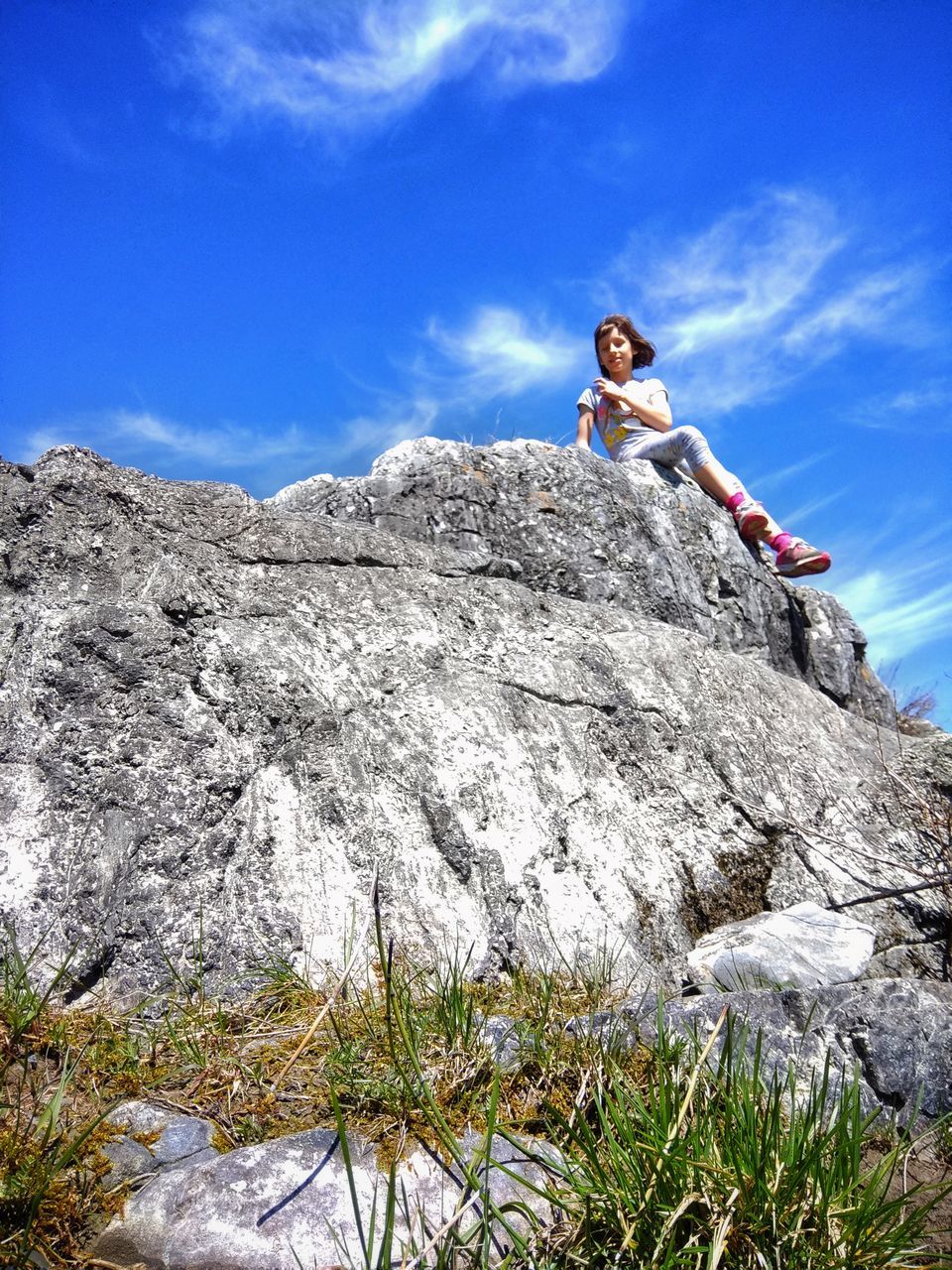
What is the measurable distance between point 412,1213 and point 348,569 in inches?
134

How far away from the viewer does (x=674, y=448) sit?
7.99 m

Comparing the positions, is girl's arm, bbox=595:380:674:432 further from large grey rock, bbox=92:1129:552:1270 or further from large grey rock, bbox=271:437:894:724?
large grey rock, bbox=92:1129:552:1270

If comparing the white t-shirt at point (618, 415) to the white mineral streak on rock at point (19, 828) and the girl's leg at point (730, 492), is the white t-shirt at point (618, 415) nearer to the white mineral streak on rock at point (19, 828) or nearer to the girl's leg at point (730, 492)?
the girl's leg at point (730, 492)

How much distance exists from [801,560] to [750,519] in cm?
57

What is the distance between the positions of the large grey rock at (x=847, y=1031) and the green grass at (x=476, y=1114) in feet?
0.47

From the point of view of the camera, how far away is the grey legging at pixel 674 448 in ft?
25.9

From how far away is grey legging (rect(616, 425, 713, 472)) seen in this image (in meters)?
7.88

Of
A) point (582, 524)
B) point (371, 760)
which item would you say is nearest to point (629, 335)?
point (582, 524)

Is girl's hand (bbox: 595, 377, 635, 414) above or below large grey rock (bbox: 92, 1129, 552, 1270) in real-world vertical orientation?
above

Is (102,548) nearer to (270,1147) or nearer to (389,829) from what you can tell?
(389,829)

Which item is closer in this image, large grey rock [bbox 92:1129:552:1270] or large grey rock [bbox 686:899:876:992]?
large grey rock [bbox 92:1129:552:1270]

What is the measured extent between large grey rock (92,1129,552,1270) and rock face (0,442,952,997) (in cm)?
119

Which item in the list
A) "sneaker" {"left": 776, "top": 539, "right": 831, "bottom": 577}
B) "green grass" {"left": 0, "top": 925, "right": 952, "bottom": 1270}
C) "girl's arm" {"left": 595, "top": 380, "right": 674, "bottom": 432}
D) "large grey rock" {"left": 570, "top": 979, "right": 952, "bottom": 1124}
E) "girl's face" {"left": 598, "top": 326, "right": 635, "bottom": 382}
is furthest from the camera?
"girl's face" {"left": 598, "top": 326, "right": 635, "bottom": 382}

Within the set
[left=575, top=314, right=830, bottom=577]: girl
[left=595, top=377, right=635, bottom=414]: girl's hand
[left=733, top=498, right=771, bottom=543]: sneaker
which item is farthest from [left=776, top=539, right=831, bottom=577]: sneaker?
[left=595, top=377, right=635, bottom=414]: girl's hand
